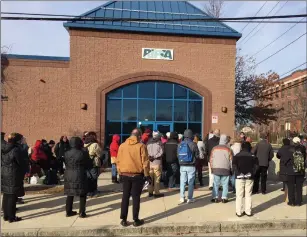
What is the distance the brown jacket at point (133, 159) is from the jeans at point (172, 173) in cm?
323

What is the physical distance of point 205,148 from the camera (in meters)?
11.1

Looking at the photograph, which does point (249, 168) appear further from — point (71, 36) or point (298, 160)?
point (71, 36)

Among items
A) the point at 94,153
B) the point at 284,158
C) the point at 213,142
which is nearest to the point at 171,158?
the point at 213,142

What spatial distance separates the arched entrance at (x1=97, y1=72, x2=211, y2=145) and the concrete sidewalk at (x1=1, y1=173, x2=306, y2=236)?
24.0 feet

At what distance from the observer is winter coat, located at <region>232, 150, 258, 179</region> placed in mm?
7441

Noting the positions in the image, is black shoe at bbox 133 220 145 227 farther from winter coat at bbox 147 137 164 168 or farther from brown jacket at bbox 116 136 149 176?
winter coat at bbox 147 137 164 168

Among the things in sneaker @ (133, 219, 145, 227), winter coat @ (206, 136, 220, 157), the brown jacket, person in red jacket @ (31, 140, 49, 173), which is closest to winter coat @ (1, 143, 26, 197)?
the brown jacket

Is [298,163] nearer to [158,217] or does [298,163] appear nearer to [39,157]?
[158,217]

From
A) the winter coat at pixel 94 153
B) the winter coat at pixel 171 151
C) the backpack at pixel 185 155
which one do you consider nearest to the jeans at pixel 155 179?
the winter coat at pixel 171 151

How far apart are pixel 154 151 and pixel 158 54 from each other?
8.14 metres

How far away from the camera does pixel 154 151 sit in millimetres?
8984

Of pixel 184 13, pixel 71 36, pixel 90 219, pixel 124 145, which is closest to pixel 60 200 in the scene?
pixel 90 219

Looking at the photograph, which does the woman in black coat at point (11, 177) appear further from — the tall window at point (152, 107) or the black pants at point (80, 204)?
the tall window at point (152, 107)

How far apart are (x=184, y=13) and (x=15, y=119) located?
9892 millimetres
